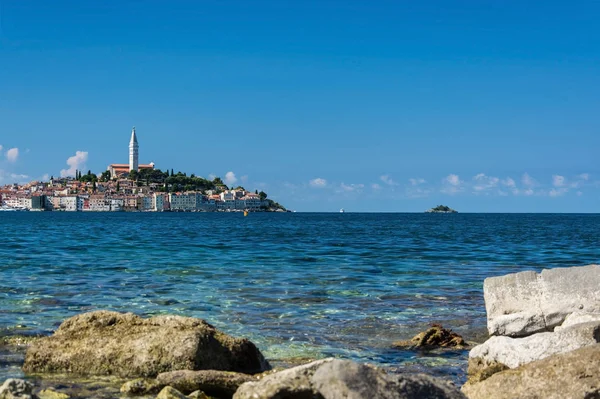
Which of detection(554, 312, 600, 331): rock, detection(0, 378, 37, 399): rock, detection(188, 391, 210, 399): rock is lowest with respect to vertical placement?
detection(188, 391, 210, 399): rock

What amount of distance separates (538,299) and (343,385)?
609 cm

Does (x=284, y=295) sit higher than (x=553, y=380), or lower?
lower

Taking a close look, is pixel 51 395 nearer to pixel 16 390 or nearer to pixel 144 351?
pixel 16 390

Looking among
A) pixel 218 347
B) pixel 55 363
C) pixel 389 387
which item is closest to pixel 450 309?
pixel 218 347

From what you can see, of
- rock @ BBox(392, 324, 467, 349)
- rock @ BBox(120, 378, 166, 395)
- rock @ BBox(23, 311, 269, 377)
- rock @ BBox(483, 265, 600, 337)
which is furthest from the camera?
rock @ BBox(392, 324, 467, 349)

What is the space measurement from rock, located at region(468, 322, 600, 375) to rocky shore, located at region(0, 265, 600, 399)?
0.01 m

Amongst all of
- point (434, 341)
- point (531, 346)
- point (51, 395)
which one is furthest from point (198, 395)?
point (434, 341)

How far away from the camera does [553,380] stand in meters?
6.95

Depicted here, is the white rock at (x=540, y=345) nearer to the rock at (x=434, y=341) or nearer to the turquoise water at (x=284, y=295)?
the turquoise water at (x=284, y=295)

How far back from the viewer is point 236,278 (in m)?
21.8

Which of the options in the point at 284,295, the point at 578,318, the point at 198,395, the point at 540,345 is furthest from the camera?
the point at 284,295

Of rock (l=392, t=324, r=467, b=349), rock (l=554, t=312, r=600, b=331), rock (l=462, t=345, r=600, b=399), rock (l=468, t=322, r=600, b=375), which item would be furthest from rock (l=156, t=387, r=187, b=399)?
rock (l=392, t=324, r=467, b=349)

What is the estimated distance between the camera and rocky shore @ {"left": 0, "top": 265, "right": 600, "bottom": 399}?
5824 millimetres

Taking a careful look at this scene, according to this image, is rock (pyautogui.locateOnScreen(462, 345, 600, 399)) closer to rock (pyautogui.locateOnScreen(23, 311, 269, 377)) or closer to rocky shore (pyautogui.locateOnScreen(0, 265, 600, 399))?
rocky shore (pyautogui.locateOnScreen(0, 265, 600, 399))
